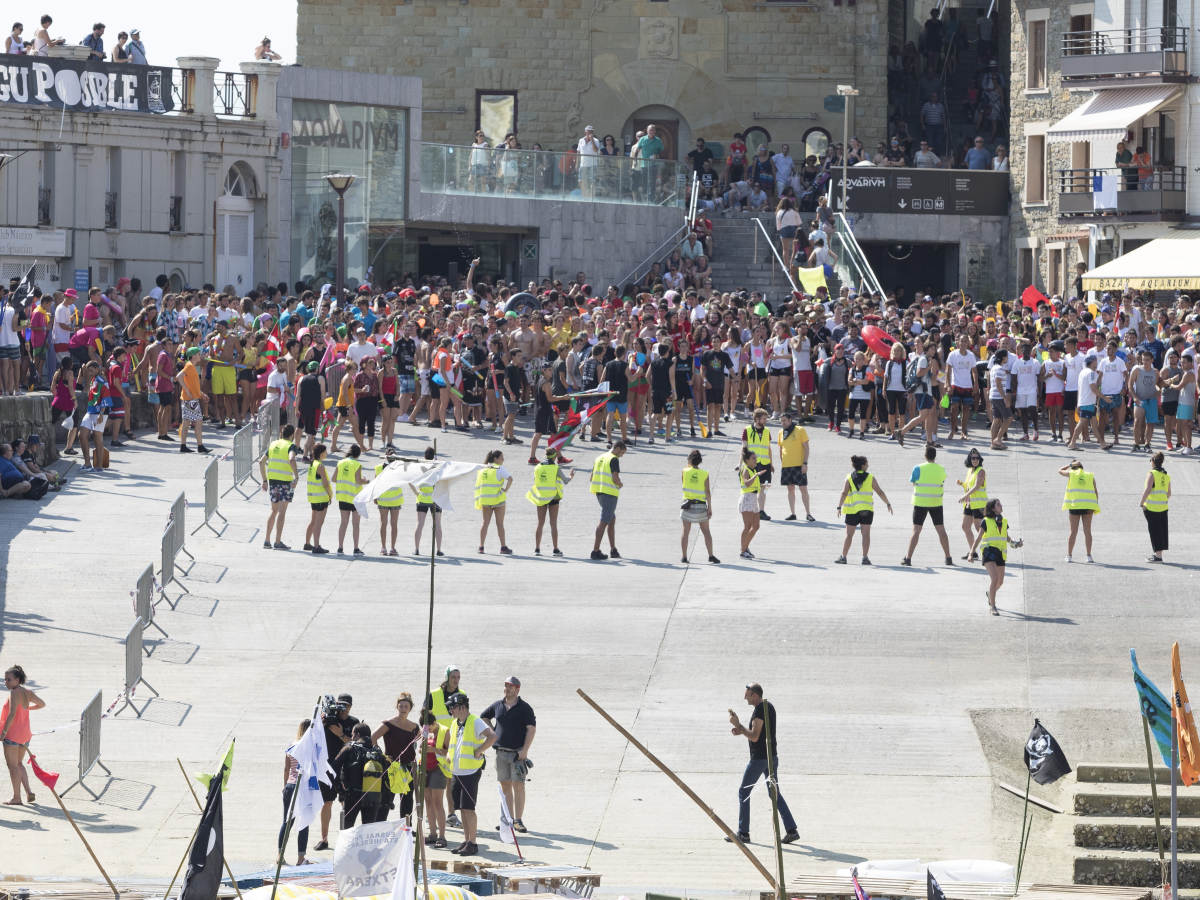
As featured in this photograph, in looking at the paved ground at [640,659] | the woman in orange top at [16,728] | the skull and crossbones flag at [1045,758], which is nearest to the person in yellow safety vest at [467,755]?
the paved ground at [640,659]

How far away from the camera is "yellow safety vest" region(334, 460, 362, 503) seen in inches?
963

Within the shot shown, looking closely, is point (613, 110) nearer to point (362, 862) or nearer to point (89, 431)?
point (89, 431)

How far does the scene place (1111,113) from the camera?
4616cm

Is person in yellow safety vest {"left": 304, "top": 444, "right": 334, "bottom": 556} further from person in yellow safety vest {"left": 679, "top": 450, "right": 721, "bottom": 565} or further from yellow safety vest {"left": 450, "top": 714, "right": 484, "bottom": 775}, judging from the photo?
yellow safety vest {"left": 450, "top": 714, "right": 484, "bottom": 775}

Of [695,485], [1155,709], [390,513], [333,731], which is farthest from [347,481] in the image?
[1155,709]

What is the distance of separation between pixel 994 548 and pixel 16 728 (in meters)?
10.2

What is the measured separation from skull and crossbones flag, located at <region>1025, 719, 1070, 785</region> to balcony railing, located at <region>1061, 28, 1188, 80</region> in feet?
109

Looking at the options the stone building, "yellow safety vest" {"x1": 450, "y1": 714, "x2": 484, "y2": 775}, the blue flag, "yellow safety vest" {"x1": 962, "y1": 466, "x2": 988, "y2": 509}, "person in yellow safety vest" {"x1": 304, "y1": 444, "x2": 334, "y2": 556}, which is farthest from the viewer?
the stone building

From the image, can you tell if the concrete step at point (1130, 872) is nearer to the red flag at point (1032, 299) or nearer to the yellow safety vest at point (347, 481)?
the yellow safety vest at point (347, 481)

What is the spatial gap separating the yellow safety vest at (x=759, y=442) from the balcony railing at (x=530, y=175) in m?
18.3

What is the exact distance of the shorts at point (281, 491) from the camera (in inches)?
963

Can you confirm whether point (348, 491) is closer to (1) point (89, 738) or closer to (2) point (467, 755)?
(1) point (89, 738)

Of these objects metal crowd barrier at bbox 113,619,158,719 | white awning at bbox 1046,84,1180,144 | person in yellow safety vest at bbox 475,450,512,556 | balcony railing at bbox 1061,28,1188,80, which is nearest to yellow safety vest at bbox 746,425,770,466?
person in yellow safety vest at bbox 475,450,512,556

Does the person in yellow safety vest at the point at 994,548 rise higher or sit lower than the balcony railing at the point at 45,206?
lower
